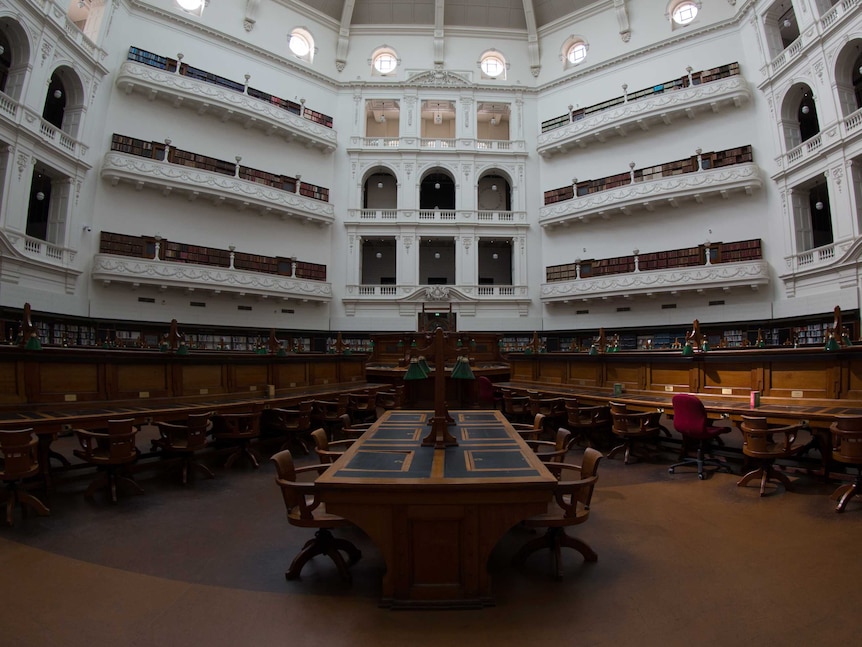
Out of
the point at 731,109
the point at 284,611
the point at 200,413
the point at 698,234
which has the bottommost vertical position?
the point at 284,611

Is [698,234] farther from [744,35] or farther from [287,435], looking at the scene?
[287,435]

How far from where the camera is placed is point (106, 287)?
14867mm

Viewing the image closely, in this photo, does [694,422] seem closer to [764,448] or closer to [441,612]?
[764,448]

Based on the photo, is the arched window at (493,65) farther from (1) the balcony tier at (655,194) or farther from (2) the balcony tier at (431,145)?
(1) the balcony tier at (655,194)

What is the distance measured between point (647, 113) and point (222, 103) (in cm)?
1659

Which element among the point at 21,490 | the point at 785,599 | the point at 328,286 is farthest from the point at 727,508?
the point at 328,286

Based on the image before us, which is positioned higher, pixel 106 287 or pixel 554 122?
pixel 554 122

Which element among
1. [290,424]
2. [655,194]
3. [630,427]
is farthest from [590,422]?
[655,194]

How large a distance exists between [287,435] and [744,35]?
20.9 meters

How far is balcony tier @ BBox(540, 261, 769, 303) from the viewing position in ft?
50.1

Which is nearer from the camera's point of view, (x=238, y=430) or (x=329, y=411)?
(x=238, y=430)

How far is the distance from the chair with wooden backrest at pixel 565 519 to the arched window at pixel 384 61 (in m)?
22.6

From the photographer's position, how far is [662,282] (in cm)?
1686

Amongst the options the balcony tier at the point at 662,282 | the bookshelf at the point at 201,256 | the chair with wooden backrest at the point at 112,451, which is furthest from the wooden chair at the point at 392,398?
the balcony tier at the point at 662,282
